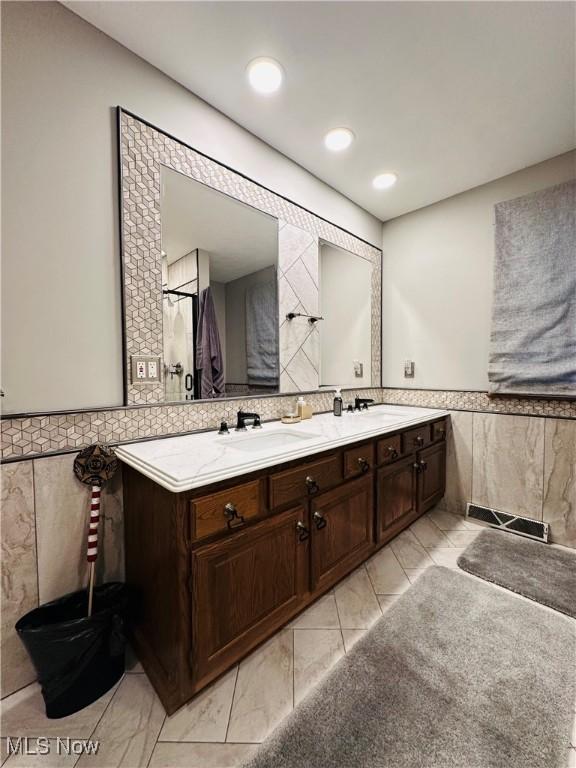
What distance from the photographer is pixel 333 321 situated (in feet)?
7.94

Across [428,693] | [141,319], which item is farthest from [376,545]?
[141,319]

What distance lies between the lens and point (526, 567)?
1.81 metres

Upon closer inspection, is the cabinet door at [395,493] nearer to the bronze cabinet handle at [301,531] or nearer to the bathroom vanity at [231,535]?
the bathroom vanity at [231,535]

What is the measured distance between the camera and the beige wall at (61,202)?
43.0 inches

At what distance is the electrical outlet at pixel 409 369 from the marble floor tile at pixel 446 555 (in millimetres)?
1343

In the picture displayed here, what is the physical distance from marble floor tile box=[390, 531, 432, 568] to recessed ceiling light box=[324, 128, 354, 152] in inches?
100

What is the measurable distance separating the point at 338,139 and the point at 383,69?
44 cm

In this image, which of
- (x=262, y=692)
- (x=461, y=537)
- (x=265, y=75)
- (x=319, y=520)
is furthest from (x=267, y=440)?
(x=265, y=75)

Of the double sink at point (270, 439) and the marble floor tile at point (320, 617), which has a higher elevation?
the double sink at point (270, 439)

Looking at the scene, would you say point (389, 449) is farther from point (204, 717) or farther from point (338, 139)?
point (338, 139)

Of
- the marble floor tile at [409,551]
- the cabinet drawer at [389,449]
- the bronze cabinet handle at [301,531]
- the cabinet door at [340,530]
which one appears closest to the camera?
the bronze cabinet handle at [301,531]

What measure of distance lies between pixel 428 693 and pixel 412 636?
245 mm

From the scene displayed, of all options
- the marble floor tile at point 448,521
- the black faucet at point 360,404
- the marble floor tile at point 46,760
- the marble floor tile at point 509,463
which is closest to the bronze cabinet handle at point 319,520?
the marble floor tile at point 46,760

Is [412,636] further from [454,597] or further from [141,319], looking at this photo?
[141,319]
